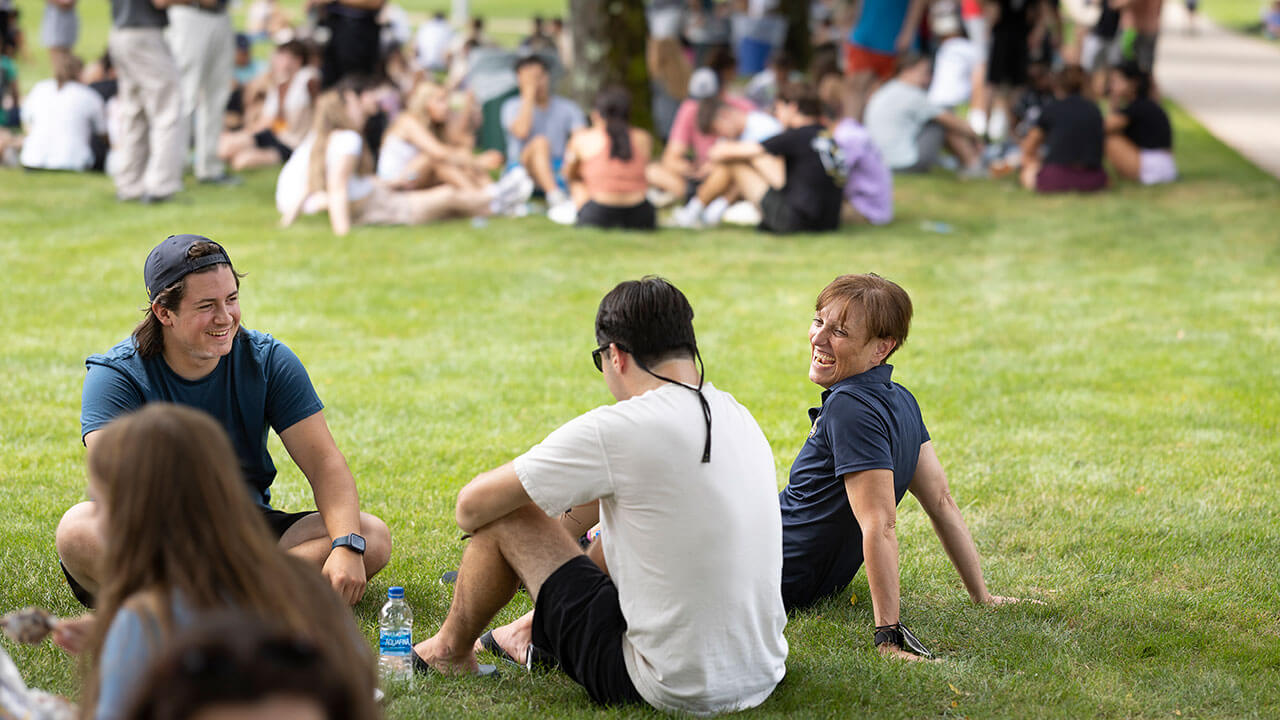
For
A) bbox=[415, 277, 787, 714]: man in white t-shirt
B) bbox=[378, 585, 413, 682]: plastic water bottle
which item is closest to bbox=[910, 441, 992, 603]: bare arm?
bbox=[415, 277, 787, 714]: man in white t-shirt

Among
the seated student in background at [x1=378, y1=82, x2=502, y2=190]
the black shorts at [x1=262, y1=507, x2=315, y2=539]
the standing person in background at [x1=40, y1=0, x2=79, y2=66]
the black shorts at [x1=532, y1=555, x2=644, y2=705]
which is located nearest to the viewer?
the black shorts at [x1=532, y1=555, x2=644, y2=705]

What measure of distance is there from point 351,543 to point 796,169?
26.7 feet

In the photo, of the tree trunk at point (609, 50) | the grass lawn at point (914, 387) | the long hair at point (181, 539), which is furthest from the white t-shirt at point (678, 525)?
the tree trunk at point (609, 50)

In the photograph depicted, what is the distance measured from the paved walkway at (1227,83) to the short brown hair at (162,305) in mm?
13769

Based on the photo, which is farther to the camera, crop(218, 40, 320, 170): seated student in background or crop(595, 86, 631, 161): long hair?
crop(218, 40, 320, 170): seated student in background

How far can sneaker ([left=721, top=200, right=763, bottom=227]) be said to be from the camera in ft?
39.8

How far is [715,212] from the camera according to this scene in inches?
480

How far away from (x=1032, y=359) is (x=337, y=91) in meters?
6.40

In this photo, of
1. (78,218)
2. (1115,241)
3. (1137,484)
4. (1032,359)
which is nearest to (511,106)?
(78,218)

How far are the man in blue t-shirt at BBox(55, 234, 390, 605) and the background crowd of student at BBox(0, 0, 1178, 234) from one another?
712 cm

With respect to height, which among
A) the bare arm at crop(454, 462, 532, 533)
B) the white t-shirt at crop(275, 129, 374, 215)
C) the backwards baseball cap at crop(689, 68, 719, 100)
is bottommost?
the white t-shirt at crop(275, 129, 374, 215)

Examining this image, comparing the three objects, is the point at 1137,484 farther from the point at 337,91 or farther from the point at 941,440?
the point at 337,91

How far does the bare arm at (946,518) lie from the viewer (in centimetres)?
430

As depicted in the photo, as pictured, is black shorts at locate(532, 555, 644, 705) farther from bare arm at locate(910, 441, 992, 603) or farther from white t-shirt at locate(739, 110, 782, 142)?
white t-shirt at locate(739, 110, 782, 142)
